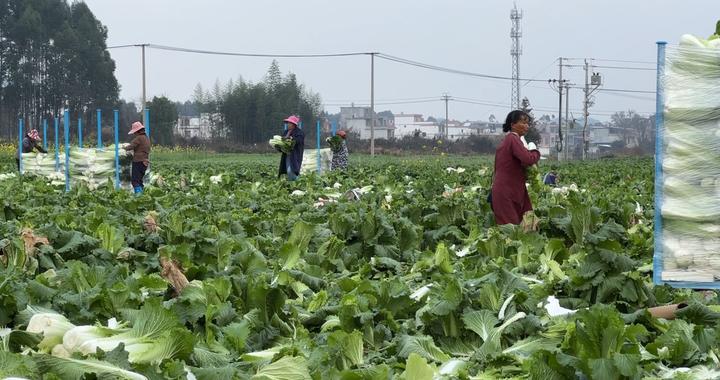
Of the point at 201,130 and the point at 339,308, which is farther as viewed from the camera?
the point at 201,130

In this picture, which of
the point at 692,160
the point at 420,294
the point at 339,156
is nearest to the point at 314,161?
the point at 339,156

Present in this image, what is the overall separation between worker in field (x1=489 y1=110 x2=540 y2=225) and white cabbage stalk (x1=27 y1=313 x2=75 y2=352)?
222 inches

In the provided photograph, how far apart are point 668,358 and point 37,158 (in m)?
19.3

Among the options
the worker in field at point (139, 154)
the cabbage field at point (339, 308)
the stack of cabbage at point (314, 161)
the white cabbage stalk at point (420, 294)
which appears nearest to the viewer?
the cabbage field at point (339, 308)

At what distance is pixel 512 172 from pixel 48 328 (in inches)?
238

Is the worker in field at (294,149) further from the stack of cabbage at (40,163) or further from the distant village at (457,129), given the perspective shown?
the distant village at (457,129)

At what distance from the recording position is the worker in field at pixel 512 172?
29.2 feet

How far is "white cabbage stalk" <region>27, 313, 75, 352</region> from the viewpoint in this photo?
3.81 meters

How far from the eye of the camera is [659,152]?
16.3 ft

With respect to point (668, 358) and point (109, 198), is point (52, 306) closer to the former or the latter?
point (668, 358)

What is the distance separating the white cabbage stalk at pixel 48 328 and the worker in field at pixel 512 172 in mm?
5644

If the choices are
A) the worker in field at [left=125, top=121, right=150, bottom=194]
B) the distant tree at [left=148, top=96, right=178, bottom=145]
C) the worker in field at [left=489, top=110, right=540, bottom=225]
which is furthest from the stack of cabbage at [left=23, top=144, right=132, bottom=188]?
the distant tree at [left=148, top=96, right=178, bottom=145]

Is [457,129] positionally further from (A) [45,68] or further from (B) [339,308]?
(B) [339,308]

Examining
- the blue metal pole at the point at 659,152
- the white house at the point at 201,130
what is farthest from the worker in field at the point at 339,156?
the white house at the point at 201,130
